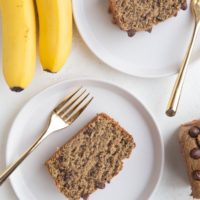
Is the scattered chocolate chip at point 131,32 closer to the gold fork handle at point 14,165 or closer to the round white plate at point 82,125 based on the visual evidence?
the round white plate at point 82,125

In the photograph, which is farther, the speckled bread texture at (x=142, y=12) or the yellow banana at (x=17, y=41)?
the speckled bread texture at (x=142, y=12)

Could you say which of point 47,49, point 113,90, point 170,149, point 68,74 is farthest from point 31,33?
point 170,149

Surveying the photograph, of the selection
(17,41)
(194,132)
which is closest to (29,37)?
(17,41)

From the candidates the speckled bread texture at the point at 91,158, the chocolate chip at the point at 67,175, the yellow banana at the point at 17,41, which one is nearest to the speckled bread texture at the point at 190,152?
the speckled bread texture at the point at 91,158

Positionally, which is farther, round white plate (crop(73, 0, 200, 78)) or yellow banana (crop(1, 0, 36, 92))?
round white plate (crop(73, 0, 200, 78))

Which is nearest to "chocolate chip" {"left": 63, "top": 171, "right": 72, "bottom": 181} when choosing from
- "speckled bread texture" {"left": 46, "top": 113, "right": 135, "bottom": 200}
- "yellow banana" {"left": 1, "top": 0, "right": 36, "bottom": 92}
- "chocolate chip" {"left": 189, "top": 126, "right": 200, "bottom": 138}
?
"speckled bread texture" {"left": 46, "top": 113, "right": 135, "bottom": 200}

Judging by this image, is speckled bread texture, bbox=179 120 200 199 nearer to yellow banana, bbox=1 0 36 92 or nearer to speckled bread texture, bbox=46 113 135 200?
speckled bread texture, bbox=46 113 135 200

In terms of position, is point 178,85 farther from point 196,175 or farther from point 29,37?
point 29,37
